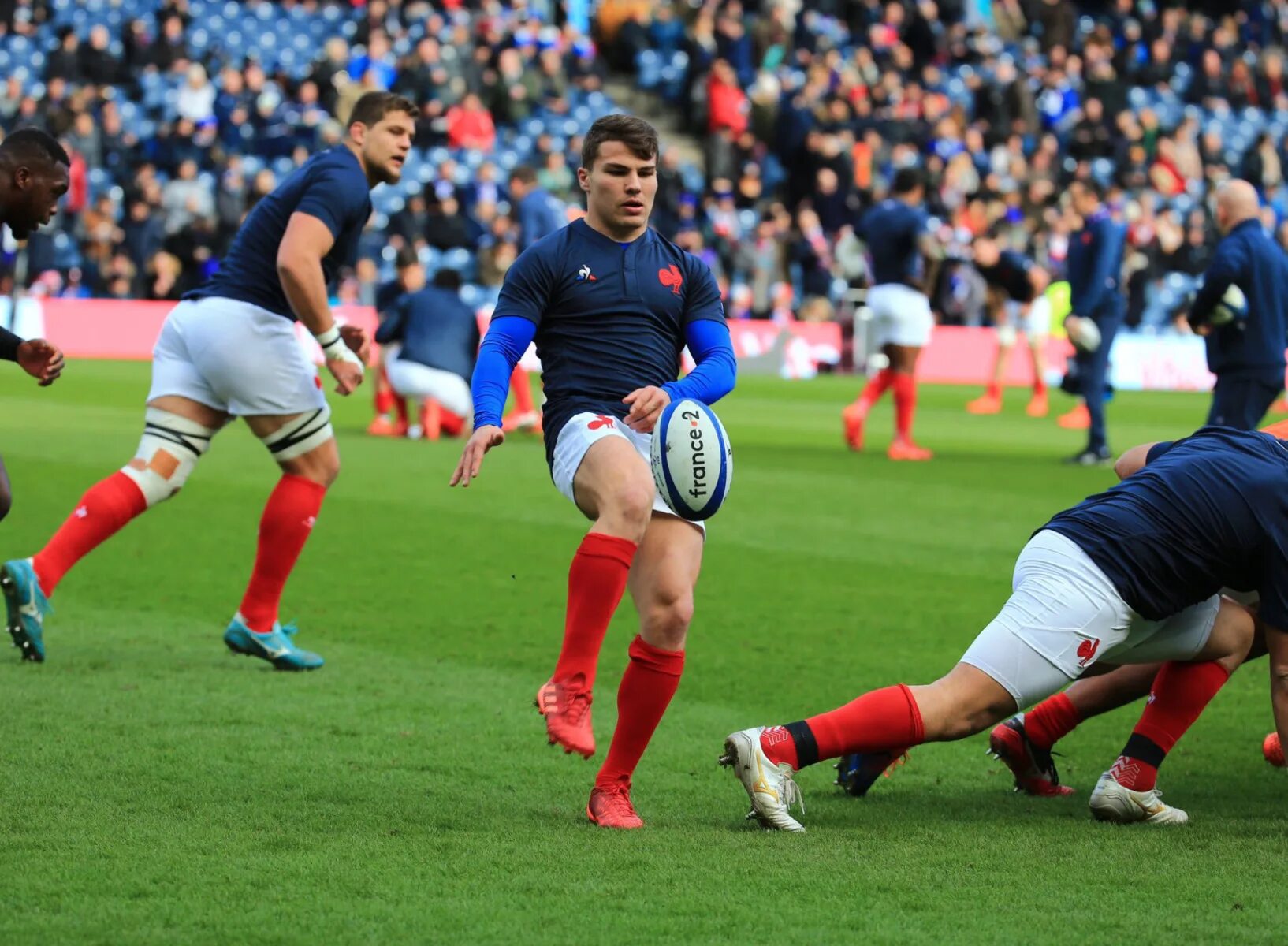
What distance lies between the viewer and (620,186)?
494 centimetres

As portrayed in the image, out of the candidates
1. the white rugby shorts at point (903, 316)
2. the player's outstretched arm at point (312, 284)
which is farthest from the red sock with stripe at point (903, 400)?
the player's outstretched arm at point (312, 284)

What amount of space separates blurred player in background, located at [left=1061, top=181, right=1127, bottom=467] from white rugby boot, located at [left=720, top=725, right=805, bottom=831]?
10734 millimetres

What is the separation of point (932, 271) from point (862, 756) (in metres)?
10.7

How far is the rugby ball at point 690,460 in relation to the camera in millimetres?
4590

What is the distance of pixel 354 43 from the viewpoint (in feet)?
92.9

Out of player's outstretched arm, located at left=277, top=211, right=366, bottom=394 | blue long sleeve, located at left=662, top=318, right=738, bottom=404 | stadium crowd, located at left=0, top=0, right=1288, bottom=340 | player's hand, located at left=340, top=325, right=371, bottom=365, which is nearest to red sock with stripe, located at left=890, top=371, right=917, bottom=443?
stadium crowd, located at left=0, top=0, right=1288, bottom=340

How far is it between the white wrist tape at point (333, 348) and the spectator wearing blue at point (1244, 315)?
18.1ft

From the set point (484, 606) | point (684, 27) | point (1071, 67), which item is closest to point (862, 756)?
point (484, 606)

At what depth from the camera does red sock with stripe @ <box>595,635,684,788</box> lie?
185 inches

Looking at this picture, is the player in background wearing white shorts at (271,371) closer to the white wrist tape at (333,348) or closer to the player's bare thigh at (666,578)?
the white wrist tape at (333,348)

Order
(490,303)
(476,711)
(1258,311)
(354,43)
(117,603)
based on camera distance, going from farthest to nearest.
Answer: (354,43) < (490,303) < (1258,311) < (117,603) < (476,711)

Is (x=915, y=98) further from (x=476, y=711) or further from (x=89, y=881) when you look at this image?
(x=89, y=881)

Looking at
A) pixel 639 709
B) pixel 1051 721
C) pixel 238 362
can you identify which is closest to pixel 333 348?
pixel 238 362

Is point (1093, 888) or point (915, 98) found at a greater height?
point (915, 98)
